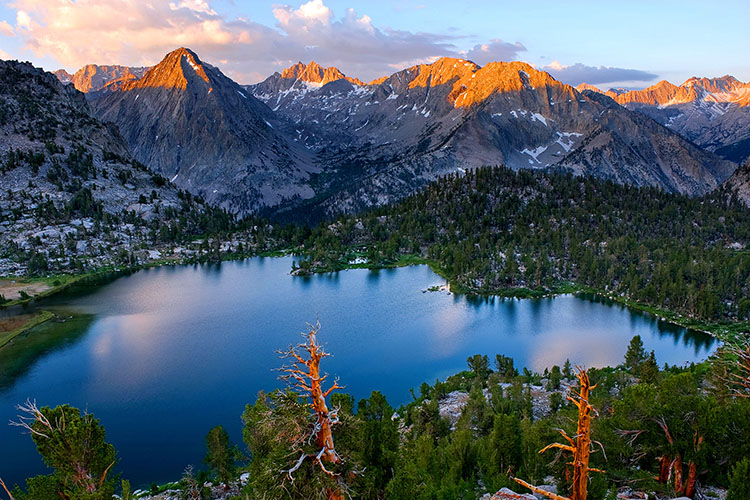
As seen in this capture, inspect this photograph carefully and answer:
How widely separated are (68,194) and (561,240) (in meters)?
136

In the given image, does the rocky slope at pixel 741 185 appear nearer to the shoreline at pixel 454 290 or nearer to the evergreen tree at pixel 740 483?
the shoreline at pixel 454 290

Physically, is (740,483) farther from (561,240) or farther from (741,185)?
(741,185)

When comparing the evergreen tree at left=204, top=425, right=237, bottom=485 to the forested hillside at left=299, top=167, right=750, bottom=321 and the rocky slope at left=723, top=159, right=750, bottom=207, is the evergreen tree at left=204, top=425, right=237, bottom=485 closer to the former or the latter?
the forested hillside at left=299, top=167, right=750, bottom=321

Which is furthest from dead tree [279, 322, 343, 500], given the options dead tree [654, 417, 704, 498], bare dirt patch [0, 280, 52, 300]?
bare dirt patch [0, 280, 52, 300]

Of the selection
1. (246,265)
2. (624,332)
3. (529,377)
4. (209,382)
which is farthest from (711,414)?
(246,265)

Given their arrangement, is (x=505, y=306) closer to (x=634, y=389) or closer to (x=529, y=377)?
(x=529, y=377)

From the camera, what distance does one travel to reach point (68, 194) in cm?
13425

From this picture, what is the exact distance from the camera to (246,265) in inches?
4707

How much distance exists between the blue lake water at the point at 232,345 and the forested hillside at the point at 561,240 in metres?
9.80

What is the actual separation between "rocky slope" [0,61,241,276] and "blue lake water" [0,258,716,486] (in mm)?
24633

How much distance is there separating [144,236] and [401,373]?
10213 cm

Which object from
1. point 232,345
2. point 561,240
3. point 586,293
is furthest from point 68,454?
point 561,240

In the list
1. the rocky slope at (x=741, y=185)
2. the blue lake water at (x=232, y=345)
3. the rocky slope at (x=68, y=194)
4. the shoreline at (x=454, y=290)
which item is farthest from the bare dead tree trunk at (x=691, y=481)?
the rocky slope at (x=741, y=185)

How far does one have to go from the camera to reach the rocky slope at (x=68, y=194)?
11331cm
